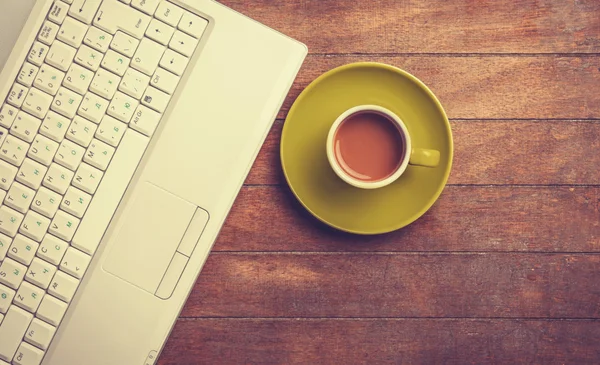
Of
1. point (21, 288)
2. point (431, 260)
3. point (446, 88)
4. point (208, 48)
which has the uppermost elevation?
point (446, 88)

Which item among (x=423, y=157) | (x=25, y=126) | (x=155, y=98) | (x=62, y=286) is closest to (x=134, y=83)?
(x=155, y=98)

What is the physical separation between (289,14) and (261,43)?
0.53 ft

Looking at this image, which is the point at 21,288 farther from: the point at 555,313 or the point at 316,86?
the point at 555,313

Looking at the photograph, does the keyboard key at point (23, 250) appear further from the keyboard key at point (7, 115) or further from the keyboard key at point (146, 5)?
the keyboard key at point (146, 5)

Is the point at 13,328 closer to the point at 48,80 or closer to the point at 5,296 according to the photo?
the point at 5,296

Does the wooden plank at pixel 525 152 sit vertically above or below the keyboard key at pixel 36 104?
above

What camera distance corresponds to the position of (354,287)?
748 millimetres

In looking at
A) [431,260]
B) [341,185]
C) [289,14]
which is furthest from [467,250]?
[289,14]

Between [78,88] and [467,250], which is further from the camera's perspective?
[467,250]

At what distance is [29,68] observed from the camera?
610 millimetres

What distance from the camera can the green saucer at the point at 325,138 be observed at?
712mm

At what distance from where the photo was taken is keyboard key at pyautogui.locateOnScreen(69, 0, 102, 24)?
24.1 inches

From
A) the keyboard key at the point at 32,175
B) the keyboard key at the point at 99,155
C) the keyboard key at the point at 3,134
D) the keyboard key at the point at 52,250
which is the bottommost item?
the keyboard key at the point at 52,250

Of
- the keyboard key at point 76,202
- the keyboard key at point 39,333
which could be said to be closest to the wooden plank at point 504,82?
the keyboard key at point 76,202
